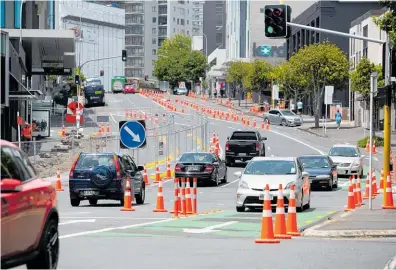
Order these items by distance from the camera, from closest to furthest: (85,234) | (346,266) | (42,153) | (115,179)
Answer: (346,266) → (85,234) → (115,179) → (42,153)

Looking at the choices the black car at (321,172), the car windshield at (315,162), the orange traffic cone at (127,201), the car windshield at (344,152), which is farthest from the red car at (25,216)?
the car windshield at (344,152)

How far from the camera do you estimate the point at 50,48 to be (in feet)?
235

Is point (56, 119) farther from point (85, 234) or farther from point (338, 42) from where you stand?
point (85, 234)

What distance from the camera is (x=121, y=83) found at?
541ft

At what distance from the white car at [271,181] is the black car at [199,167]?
1337 centimetres

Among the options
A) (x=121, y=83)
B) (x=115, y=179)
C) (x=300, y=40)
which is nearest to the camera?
(x=115, y=179)

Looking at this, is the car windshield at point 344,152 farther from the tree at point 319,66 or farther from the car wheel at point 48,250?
the car wheel at point 48,250

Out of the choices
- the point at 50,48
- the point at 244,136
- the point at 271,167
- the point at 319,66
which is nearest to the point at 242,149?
the point at 244,136

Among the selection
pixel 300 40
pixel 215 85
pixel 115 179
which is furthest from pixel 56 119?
pixel 215 85

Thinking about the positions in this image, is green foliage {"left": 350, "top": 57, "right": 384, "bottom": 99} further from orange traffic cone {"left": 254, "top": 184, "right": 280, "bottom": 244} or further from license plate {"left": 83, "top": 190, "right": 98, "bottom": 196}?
orange traffic cone {"left": 254, "top": 184, "right": 280, "bottom": 244}

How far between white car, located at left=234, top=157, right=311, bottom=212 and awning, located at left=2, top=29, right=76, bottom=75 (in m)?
36.7

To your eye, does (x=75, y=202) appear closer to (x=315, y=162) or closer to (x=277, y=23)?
(x=277, y=23)

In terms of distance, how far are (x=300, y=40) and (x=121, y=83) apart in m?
49.2

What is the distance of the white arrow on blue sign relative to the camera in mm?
33688
